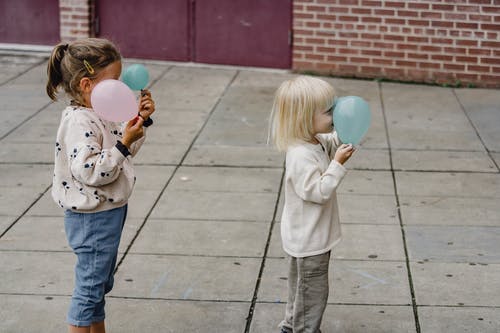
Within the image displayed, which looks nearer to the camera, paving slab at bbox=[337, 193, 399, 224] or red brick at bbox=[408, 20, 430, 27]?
paving slab at bbox=[337, 193, 399, 224]

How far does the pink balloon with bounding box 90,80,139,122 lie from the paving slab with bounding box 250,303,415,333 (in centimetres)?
146

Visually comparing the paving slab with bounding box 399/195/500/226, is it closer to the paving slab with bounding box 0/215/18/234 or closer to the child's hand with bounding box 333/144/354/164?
the child's hand with bounding box 333/144/354/164

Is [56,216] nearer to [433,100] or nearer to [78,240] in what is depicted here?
[78,240]

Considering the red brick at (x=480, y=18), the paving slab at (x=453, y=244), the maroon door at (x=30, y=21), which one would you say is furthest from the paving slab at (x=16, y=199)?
the red brick at (x=480, y=18)

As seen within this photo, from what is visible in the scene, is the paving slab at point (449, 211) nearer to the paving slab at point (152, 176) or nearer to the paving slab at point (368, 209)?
the paving slab at point (368, 209)

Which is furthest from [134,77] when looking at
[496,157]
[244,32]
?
[244,32]

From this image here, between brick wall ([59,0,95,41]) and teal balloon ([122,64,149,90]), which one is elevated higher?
teal balloon ([122,64,149,90])

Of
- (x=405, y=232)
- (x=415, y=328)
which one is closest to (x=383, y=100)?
(x=405, y=232)

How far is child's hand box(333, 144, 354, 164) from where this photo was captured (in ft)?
13.0

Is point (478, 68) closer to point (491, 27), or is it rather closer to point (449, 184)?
point (491, 27)

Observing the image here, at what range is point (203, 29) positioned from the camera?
10930 millimetres

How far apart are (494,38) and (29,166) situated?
5396 mm

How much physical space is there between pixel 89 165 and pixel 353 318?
1764mm

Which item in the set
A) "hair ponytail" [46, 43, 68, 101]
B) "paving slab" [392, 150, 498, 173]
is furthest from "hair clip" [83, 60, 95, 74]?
"paving slab" [392, 150, 498, 173]
